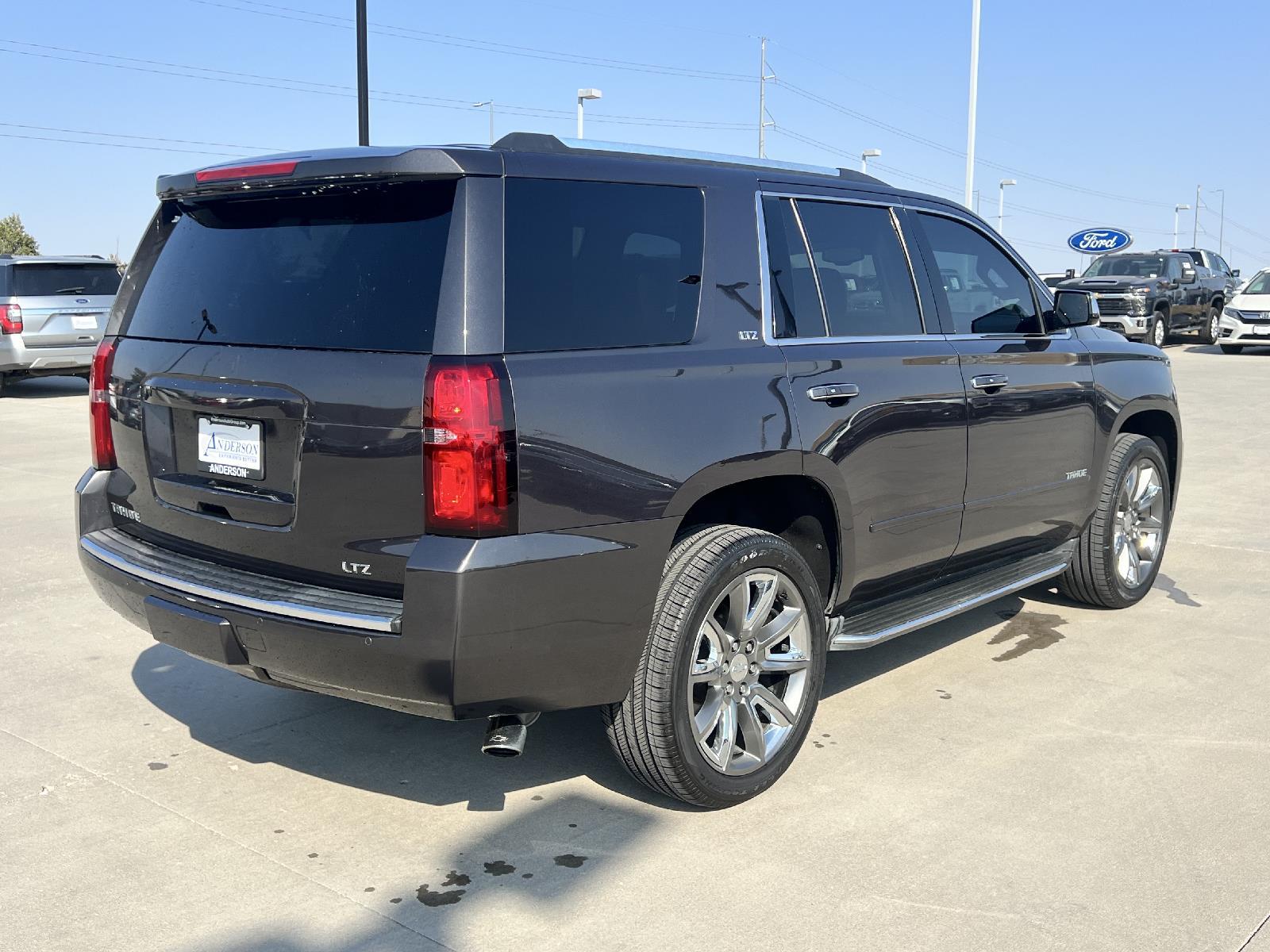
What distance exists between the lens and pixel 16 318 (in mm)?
15312

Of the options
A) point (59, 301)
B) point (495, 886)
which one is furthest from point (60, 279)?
point (495, 886)

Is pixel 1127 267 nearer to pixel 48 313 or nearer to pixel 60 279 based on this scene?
pixel 60 279

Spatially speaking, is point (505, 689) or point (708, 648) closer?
point (505, 689)

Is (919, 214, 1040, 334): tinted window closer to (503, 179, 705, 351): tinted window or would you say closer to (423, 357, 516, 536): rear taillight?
(503, 179, 705, 351): tinted window

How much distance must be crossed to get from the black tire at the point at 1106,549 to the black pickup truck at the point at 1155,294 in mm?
16551

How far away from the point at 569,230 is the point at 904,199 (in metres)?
1.87

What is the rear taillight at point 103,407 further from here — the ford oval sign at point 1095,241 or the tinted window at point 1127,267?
the ford oval sign at point 1095,241

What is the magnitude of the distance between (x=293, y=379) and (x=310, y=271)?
339mm

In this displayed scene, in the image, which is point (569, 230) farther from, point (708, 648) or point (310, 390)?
point (708, 648)

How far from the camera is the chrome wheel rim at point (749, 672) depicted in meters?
3.74

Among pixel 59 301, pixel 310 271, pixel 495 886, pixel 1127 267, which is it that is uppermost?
pixel 1127 267

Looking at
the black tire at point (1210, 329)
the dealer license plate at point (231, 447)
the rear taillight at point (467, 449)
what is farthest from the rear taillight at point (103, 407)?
the black tire at point (1210, 329)

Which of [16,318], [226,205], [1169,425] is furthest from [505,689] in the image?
[16,318]

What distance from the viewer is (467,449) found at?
309 centimetres
